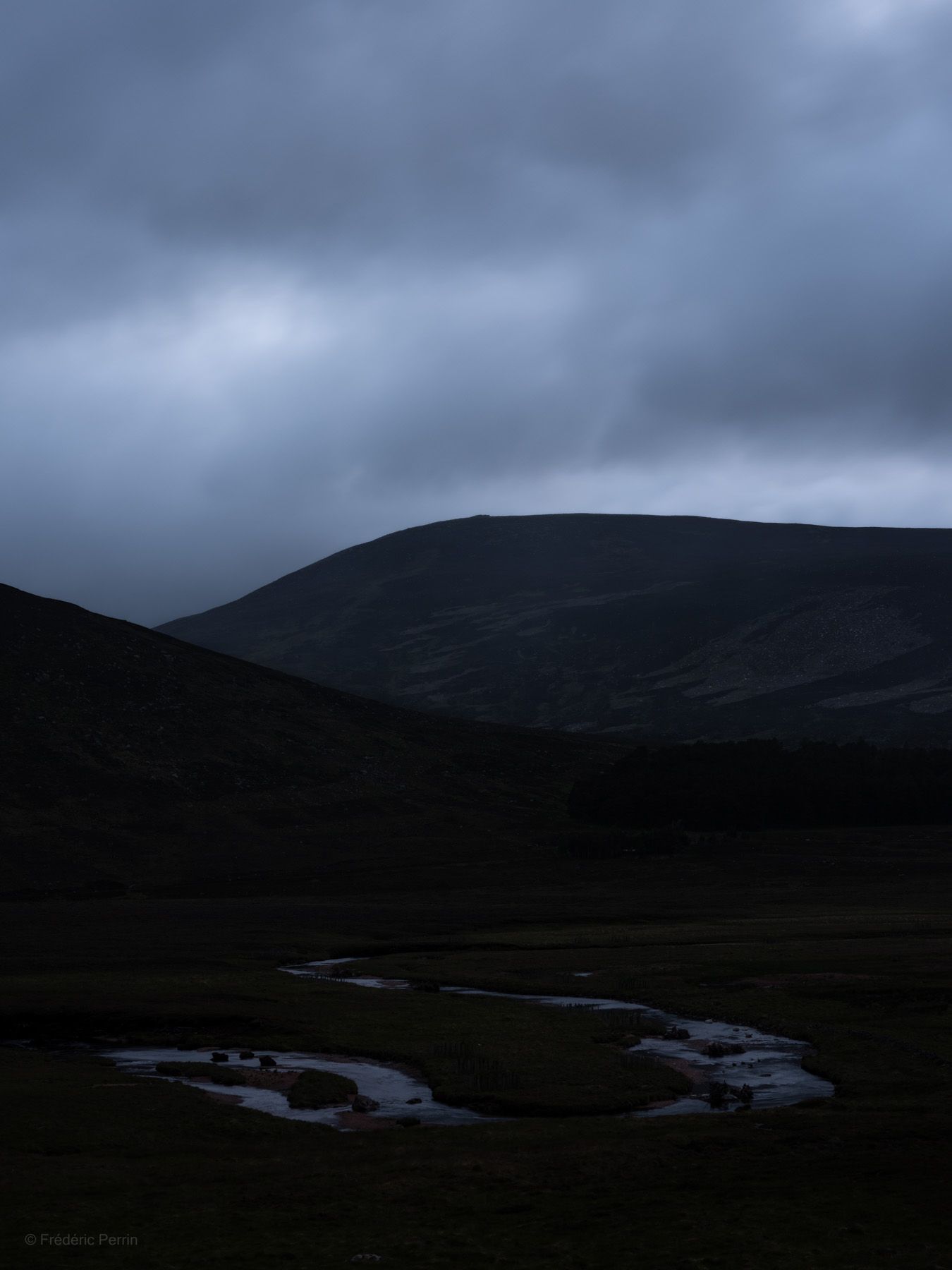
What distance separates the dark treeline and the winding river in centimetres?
12791

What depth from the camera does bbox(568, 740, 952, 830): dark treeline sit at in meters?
182

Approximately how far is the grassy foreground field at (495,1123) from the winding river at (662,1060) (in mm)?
1088

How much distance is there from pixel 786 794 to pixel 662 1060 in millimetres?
143829

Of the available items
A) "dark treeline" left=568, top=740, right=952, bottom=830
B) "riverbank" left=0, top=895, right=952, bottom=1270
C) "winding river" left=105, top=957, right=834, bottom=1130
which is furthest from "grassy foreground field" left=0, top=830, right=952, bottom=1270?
"dark treeline" left=568, top=740, right=952, bottom=830

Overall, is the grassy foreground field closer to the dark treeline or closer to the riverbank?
the riverbank

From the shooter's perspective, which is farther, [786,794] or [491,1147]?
[786,794]

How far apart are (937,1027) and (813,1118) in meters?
17.6

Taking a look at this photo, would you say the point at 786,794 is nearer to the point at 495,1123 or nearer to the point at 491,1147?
the point at 495,1123

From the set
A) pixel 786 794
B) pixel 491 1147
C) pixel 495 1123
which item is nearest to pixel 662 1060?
pixel 495 1123

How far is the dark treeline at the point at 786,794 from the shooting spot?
598 feet

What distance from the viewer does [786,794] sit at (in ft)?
604

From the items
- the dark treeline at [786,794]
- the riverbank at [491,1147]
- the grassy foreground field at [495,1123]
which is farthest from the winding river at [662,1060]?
the dark treeline at [786,794]

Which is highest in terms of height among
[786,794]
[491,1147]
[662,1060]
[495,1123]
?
[786,794]

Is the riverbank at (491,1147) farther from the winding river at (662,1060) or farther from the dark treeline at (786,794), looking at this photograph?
the dark treeline at (786,794)
